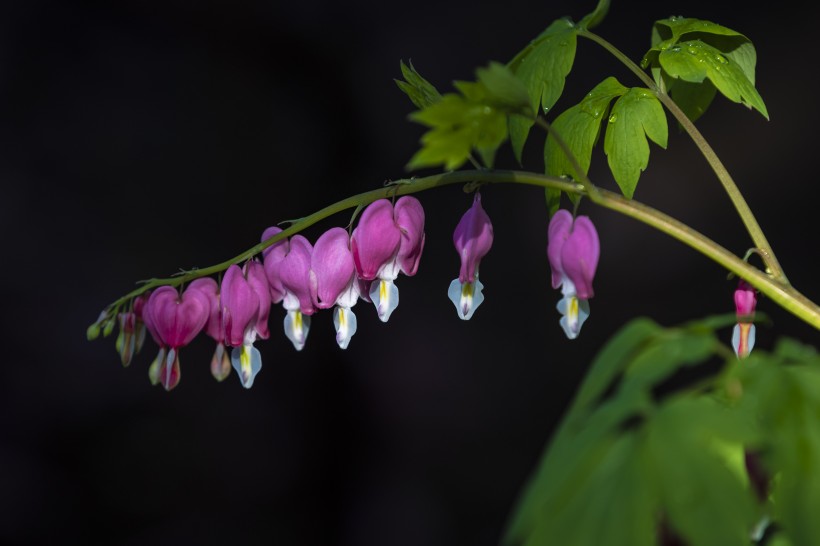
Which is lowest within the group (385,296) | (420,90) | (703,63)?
(385,296)

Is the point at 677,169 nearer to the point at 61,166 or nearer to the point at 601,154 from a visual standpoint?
the point at 601,154

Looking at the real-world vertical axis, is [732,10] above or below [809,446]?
above

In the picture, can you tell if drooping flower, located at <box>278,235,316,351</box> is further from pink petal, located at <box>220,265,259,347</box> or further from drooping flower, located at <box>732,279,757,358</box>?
drooping flower, located at <box>732,279,757,358</box>

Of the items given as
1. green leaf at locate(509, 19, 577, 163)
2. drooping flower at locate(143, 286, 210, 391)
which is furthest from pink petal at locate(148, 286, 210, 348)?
green leaf at locate(509, 19, 577, 163)

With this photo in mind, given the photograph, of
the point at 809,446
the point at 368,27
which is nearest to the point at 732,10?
the point at 368,27

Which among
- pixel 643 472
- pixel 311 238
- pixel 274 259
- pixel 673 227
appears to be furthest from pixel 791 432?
pixel 311 238

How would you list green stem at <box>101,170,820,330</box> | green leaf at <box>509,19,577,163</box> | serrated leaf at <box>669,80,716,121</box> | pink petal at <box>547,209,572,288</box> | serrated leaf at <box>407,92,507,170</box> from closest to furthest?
serrated leaf at <box>407,92,507,170</box>
green stem at <box>101,170,820,330</box>
pink petal at <box>547,209,572,288</box>
green leaf at <box>509,19,577,163</box>
serrated leaf at <box>669,80,716,121</box>

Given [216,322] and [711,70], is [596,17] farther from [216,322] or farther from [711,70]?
[216,322]
